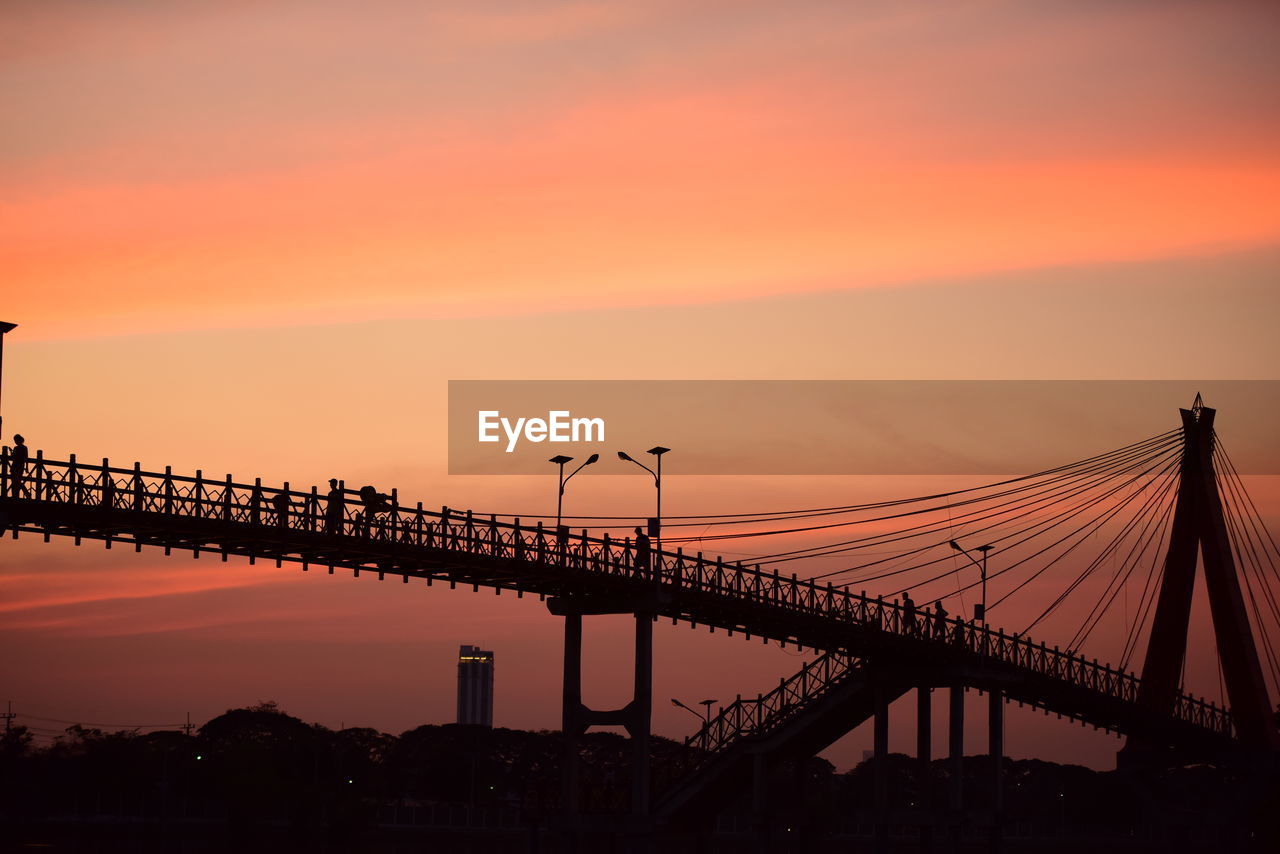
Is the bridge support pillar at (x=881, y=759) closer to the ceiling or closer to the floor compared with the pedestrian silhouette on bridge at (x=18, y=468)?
closer to the floor

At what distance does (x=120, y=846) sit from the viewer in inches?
5664

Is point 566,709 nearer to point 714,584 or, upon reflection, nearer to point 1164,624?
point 714,584

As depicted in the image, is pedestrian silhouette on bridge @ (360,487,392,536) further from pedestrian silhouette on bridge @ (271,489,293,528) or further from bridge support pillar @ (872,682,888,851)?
bridge support pillar @ (872,682,888,851)

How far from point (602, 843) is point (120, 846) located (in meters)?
54.4

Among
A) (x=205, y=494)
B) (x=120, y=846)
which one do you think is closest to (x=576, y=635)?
(x=205, y=494)

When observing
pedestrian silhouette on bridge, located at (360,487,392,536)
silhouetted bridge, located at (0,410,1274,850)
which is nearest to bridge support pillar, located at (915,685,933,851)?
silhouetted bridge, located at (0,410,1274,850)

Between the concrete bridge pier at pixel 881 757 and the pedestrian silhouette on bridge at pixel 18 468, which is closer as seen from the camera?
the pedestrian silhouette on bridge at pixel 18 468

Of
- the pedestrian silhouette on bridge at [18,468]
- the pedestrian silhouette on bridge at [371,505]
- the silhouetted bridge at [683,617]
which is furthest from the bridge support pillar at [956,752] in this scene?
the pedestrian silhouette on bridge at [18,468]

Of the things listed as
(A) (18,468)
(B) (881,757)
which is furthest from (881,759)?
(A) (18,468)

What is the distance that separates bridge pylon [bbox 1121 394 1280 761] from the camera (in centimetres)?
11062

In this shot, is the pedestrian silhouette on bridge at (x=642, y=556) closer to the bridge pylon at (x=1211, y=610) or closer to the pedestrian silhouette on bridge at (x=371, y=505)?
the pedestrian silhouette on bridge at (x=371, y=505)

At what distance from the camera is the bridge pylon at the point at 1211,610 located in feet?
363

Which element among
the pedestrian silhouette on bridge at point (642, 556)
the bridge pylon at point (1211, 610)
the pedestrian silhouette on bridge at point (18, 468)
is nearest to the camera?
the pedestrian silhouette on bridge at point (18, 468)

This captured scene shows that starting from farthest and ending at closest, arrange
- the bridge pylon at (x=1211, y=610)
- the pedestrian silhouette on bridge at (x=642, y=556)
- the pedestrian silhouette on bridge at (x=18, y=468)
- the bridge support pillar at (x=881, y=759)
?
the bridge pylon at (x=1211, y=610)
the bridge support pillar at (x=881, y=759)
the pedestrian silhouette on bridge at (x=642, y=556)
the pedestrian silhouette on bridge at (x=18, y=468)
